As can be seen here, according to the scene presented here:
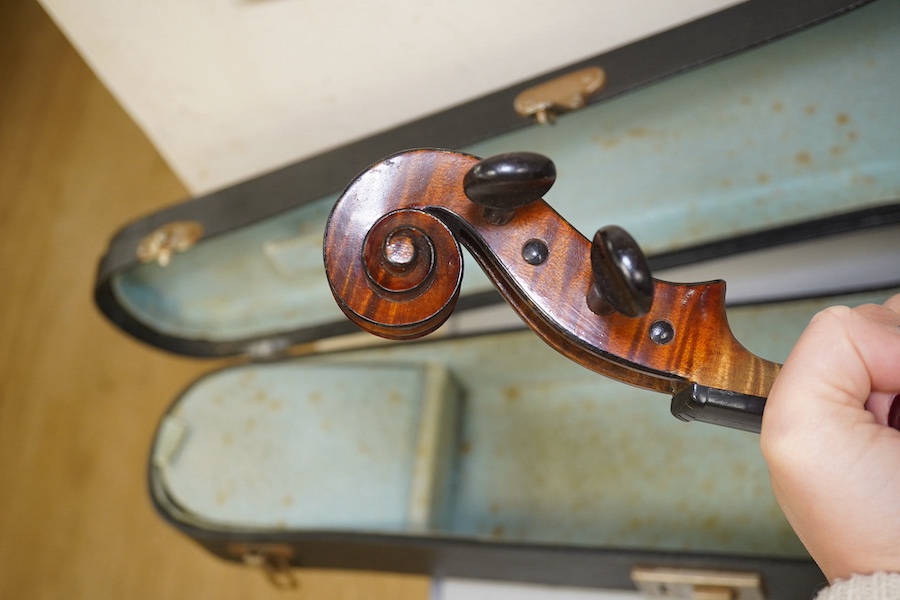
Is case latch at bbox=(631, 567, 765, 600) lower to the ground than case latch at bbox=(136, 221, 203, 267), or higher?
lower

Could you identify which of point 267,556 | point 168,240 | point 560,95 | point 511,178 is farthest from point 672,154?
point 267,556

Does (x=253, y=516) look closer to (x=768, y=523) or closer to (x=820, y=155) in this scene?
(x=768, y=523)

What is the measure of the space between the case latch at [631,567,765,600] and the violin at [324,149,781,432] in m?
0.44

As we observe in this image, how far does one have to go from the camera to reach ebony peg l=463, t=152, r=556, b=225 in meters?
0.56

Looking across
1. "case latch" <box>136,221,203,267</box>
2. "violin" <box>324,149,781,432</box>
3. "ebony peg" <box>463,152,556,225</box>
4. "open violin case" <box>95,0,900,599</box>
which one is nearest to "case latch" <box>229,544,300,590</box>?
"open violin case" <box>95,0,900,599</box>

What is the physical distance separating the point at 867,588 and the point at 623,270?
0.26m

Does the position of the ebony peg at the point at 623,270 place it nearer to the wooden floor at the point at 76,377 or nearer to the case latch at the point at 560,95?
the case latch at the point at 560,95

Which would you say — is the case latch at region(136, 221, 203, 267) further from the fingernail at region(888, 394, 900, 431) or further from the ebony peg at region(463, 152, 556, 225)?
the fingernail at region(888, 394, 900, 431)

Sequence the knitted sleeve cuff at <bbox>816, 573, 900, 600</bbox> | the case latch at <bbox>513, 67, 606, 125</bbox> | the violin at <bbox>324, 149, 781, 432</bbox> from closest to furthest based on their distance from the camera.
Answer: the knitted sleeve cuff at <bbox>816, 573, 900, 600</bbox> → the violin at <bbox>324, 149, 781, 432</bbox> → the case latch at <bbox>513, 67, 606, 125</bbox>

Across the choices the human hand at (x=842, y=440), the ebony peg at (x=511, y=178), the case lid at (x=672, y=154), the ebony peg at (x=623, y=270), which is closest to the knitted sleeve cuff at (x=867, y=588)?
the human hand at (x=842, y=440)

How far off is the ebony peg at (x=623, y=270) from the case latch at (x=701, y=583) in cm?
60

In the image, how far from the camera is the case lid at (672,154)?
0.94 meters

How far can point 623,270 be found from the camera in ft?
1.78

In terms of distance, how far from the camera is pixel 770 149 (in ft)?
3.59
